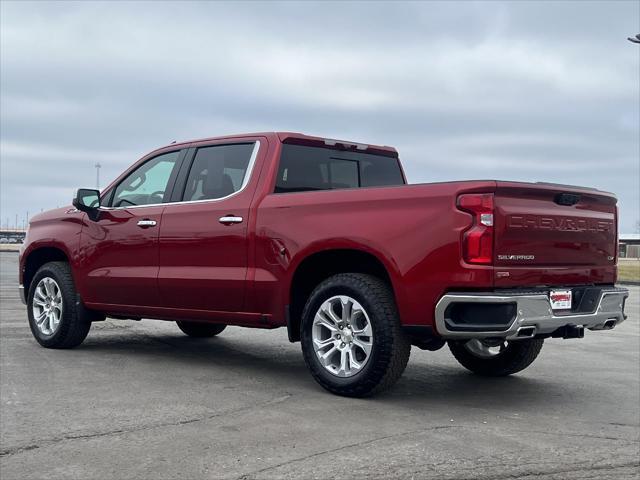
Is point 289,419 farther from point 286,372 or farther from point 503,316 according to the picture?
point 286,372

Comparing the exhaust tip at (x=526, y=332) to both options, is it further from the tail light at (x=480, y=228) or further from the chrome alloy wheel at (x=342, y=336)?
the chrome alloy wheel at (x=342, y=336)

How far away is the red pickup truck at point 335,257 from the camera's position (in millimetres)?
5285

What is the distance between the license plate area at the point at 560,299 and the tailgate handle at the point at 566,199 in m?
0.61

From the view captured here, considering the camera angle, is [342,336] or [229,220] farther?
[229,220]

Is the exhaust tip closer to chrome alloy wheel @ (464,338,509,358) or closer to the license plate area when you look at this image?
the license plate area

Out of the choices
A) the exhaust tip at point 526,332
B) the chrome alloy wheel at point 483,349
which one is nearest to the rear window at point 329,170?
the chrome alloy wheel at point 483,349

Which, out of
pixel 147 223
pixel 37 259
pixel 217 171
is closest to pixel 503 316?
pixel 217 171

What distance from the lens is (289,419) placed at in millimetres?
5117

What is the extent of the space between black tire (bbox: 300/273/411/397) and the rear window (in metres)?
1.17

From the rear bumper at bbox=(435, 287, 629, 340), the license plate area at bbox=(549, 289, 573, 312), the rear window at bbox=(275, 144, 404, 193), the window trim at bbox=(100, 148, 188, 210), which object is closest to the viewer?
the rear bumper at bbox=(435, 287, 629, 340)

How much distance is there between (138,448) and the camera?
438cm

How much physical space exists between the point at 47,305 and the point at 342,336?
378 centimetres

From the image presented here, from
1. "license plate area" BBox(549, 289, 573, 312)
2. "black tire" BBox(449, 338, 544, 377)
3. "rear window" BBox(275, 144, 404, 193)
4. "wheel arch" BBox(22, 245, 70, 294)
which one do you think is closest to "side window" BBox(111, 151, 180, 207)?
"wheel arch" BBox(22, 245, 70, 294)

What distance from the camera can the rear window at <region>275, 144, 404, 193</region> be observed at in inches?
267
